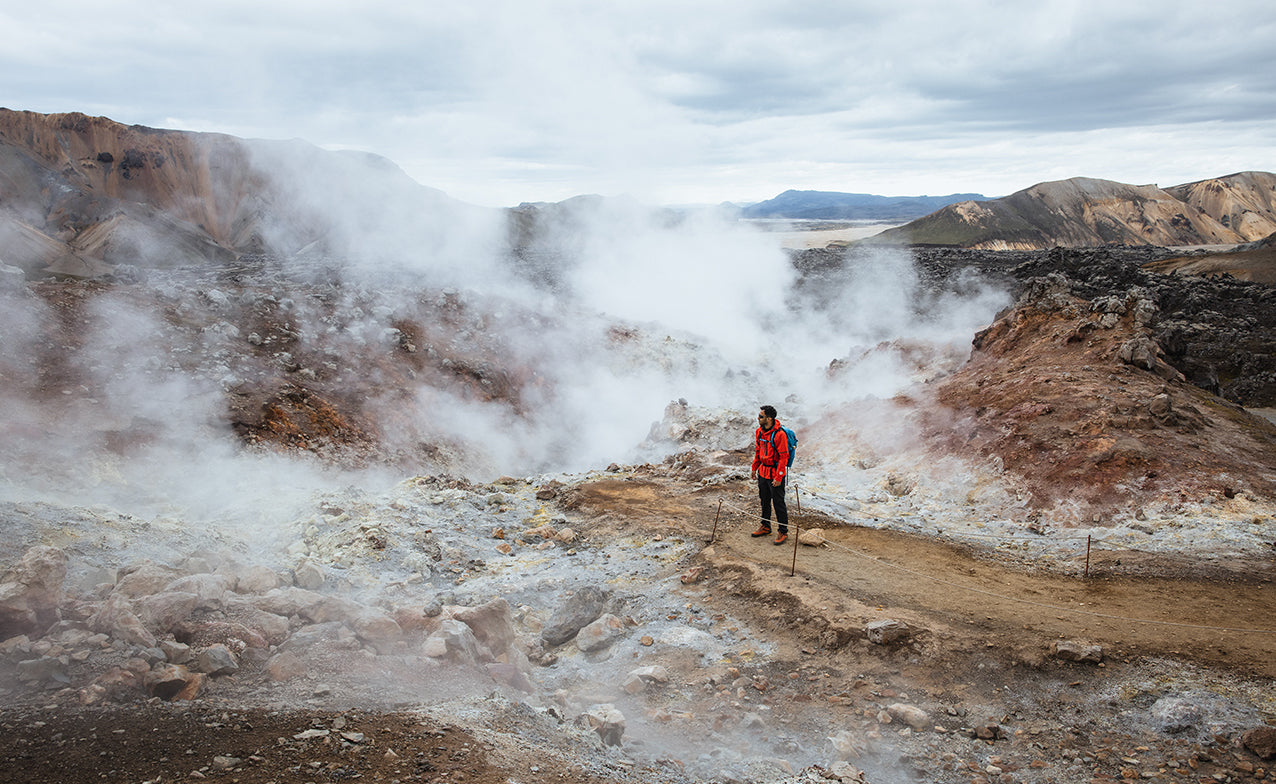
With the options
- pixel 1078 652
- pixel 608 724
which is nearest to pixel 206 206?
pixel 608 724

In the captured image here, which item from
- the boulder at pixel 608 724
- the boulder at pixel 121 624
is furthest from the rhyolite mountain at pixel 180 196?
the boulder at pixel 608 724

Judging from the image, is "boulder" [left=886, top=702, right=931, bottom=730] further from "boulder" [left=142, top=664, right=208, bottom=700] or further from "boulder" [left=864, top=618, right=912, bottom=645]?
"boulder" [left=142, top=664, right=208, bottom=700]

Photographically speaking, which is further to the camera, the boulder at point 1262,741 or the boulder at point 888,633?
the boulder at point 888,633

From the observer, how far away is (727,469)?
1015 cm

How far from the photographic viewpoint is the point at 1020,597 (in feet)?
18.9

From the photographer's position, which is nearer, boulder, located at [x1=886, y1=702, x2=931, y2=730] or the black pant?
boulder, located at [x1=886, y1=702, x2=931, y2=730]

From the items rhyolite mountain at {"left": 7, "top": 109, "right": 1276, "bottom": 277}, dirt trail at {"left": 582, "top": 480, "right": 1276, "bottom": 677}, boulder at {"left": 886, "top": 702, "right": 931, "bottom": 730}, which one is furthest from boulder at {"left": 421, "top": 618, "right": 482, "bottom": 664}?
rhyolite mountain at {"left": 7, "top": 109, "right": 1276, "bottom": 277}

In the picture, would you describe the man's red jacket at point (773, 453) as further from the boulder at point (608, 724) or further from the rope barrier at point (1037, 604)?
the boulder at point (608, 724)

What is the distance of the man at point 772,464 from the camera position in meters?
7.12

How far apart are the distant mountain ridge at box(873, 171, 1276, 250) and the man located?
66243mm

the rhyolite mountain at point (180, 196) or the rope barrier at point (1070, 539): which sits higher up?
the rhyolite mountain at point (180, 196)

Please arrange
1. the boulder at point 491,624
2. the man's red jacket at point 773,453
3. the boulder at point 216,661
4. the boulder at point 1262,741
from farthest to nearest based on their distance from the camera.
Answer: the man's red jacket at point 773,453
the boulder at point 491,624
the boulder at point 216,661
the boulder at point 1262,741

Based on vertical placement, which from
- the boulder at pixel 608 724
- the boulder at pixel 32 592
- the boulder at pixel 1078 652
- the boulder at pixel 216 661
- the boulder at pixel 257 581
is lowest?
the boulder at pixel 608 724

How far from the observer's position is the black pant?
7.26 m
